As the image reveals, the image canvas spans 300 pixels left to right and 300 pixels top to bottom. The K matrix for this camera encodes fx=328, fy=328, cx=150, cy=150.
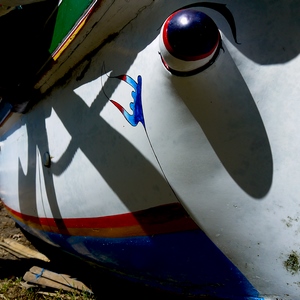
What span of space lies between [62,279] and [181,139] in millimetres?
1562

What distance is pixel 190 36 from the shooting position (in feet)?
2.52

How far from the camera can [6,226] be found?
3441mm

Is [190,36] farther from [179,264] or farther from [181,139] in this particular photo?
[179,264]

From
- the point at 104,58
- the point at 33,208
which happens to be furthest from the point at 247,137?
the point at 33,208

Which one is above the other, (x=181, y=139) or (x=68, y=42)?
(x=68, y=42)

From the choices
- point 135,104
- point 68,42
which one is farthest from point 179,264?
Answer: point 68,42

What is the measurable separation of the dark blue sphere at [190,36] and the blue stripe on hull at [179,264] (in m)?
0.54

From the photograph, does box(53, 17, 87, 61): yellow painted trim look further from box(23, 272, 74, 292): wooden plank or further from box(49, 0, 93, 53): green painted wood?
box(23, 272, 74, 292): wooden plank

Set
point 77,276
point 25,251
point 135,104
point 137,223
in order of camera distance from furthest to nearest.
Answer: point 25,251 < point 77,276 < point 137,223 < point 135,104

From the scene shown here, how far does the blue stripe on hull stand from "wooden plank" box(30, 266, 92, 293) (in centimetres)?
62

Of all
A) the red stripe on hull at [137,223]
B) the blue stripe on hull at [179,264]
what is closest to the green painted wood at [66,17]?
the red stripe on hull at [137,223]

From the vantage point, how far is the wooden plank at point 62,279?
201 centimetres

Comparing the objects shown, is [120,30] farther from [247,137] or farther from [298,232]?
[298,232]

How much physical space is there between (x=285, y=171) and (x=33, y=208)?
5.88ft
